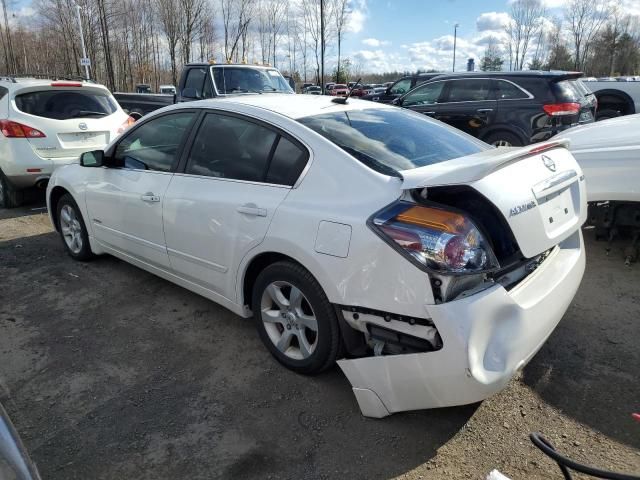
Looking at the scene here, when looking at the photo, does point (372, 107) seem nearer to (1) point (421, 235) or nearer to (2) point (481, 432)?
(1) point (421, 235)

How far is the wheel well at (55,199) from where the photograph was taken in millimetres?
4927

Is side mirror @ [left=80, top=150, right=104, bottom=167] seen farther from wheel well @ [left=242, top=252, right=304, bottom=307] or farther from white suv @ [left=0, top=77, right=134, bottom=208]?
white suv @ [left=0, top=77, right=134, bottom=208]

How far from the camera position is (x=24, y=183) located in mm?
6617

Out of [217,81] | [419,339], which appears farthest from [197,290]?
[217,81]

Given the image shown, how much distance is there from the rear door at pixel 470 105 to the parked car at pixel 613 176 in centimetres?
346

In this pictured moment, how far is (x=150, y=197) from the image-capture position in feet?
11.8

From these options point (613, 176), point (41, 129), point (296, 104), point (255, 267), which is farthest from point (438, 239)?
point (41, 129)

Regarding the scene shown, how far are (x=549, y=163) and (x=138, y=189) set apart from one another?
2.88m

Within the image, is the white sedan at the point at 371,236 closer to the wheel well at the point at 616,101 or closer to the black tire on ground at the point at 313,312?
the black tire on ground at the point at 313,312

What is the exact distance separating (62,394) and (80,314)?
3.58 ft

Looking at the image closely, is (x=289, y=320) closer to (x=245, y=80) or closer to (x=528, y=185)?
(x=528, y=185)

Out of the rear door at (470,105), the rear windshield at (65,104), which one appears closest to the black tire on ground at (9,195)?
the rear windshield at (65,104)

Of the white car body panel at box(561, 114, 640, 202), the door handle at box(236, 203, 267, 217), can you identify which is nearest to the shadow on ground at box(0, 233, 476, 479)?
the door handle at box(236, 203, 267, 217)

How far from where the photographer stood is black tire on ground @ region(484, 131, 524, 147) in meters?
7.94
